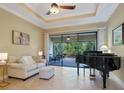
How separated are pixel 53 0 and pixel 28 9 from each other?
419 centimetres

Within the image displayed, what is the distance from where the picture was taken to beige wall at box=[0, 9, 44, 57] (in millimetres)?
4387

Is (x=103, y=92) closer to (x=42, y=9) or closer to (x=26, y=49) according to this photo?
(x=42, y=9)

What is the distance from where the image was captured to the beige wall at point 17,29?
439 centimetres

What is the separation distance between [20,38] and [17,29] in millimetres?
461

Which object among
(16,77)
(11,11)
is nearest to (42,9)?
(11,11)

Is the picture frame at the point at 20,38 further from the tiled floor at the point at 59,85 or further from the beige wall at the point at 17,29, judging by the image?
the tiled floor at the point at 59,85

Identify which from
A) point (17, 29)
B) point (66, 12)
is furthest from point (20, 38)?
point (66, 12)

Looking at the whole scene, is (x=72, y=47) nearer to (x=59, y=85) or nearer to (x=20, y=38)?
(x=20, y=38)

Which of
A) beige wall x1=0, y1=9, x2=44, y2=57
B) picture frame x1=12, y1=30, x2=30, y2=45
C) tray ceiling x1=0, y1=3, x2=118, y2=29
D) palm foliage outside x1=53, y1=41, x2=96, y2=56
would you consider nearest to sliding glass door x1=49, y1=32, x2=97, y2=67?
palm foliage outside x1=53, y1=41, x2=96, y2=56

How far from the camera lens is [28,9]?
4816 millimetres

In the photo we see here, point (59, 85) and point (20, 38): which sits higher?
point (20, 38)

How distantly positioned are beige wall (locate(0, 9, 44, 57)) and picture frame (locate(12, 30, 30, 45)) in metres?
0.16

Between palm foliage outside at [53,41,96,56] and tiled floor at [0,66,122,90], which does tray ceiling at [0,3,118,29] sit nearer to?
palm foliage outside at [53,41,96,56]

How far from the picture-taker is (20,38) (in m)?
5.37
